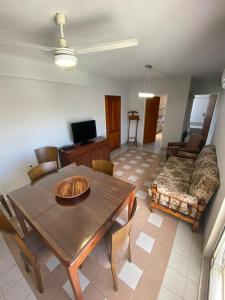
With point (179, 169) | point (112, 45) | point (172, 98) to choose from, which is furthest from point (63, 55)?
point (172, 98)

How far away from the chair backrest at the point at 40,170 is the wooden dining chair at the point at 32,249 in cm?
73

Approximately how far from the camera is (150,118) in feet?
17.0

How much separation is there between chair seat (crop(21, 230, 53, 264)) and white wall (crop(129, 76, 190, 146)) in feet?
14.6

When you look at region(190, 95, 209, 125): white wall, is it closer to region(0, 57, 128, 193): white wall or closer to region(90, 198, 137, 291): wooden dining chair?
region(0, 57, 128, 193): white wall

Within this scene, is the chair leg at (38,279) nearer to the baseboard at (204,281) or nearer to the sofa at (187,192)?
the baseboard at (204,281)

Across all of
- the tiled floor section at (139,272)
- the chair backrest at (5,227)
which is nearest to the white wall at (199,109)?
the tiled floor section at (139,272)

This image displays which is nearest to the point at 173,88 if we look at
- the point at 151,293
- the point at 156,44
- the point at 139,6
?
the point at 156,44

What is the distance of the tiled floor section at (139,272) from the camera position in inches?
47.2

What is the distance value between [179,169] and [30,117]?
9.81 ft

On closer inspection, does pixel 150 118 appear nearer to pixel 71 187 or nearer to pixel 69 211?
pixel 71 187

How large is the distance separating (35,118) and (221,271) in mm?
3190

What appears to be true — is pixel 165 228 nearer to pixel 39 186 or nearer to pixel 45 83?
pixel 39 186

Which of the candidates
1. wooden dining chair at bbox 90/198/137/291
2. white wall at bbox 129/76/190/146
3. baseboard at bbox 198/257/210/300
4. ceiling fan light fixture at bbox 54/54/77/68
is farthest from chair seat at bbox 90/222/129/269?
white wall at bbox 129/76/190/146

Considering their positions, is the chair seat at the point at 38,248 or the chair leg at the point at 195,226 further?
the chair leg at the point at 195,226
